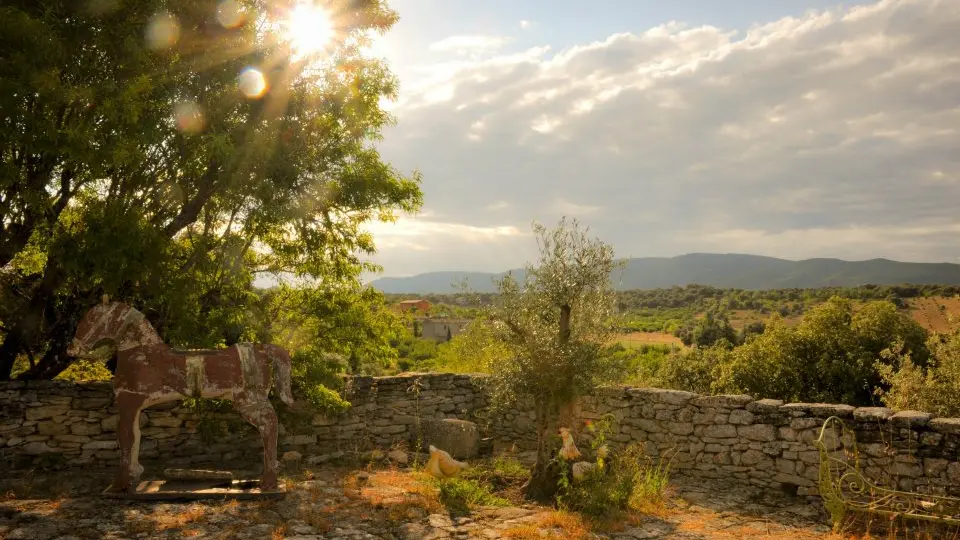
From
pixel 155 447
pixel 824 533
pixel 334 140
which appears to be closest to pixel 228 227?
pixel 334 140

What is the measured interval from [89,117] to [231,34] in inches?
111

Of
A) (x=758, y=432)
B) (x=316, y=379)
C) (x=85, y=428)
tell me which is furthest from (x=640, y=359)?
(x=85, y=428)

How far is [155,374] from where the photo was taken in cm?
886

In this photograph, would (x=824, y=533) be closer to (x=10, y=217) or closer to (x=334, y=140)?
(x=334, y=140)

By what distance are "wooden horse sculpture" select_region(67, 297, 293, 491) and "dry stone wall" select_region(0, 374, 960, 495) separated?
230cm

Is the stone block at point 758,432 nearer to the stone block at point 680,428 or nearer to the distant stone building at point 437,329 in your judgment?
the stone block at point 680,428

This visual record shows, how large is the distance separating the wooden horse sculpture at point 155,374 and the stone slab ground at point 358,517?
0.76 m

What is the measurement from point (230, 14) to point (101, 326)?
5.70 meters

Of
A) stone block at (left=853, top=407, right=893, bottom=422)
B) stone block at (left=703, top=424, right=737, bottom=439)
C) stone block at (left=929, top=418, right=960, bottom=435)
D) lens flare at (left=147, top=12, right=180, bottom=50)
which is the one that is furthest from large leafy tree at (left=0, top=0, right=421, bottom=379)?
stone block at (left=929, top=418, right=960, bottom=435)

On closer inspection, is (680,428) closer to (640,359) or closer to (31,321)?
(31,321)

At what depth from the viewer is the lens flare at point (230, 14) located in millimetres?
10461

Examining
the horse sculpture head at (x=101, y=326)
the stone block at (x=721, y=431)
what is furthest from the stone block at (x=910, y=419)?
the horse sculpture head at (x=101, y=326)

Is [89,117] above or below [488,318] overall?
above

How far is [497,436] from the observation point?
543 inches
